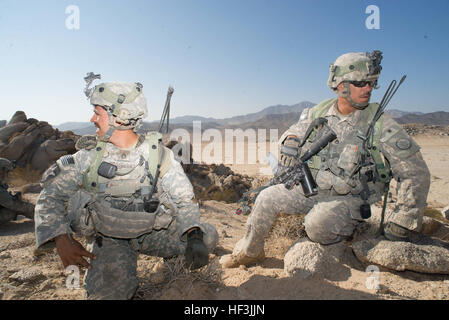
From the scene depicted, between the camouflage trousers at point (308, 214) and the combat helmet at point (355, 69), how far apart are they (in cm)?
118

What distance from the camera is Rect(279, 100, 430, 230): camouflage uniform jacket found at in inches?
111

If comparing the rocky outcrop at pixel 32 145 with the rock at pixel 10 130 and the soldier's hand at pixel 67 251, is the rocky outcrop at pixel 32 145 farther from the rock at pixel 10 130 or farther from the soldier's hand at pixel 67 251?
the soldier's hand at pixel 67 251

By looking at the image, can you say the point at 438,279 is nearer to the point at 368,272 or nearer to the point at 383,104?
the point at 368,272

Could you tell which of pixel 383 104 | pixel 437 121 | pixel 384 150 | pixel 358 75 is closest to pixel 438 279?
pixel 384 150

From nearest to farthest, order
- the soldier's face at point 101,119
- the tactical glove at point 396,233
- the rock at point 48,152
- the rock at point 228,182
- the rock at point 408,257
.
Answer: the soldier's face at point 101,119
the rock at point 408,257
the tactical glove at point 396,233
the rock at point 228,182
the rock at point 48,152

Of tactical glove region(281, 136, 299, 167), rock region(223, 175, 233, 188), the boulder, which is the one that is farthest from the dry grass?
the boulder

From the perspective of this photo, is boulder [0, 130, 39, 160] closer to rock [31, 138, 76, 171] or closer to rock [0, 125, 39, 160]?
rock [0, 125, 39, 160]

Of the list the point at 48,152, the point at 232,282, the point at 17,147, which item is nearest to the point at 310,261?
the point at 232,282

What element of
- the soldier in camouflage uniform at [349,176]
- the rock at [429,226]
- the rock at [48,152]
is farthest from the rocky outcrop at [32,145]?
the rock at [429,226]

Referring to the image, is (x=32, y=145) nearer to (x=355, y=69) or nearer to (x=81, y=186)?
(x=81, y=186)

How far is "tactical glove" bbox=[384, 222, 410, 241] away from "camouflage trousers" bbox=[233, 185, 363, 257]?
1.04ft

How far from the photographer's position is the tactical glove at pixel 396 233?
9.46 ft
